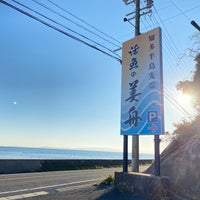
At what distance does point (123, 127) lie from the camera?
9.19 meters

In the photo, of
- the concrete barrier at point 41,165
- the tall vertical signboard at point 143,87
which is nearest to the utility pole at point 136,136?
the tall vertical signboard at point 143,87

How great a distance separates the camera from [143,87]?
28.5 feet

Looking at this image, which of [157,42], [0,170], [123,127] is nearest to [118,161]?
[0,170]

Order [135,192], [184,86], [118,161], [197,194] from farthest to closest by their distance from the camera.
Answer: [118,161], [184,86], [135,192], [197,194]

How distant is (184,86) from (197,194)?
1182cm

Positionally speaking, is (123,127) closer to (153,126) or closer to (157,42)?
(153,126)

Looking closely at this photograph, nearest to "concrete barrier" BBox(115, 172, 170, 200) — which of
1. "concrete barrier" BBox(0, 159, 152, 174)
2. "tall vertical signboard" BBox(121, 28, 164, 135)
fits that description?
"tall vertical signboard" BBox(121, 28, 164, 135)

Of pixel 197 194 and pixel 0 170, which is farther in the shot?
pixel 0 170

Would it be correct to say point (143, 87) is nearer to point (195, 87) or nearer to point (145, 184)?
point (145, 184)

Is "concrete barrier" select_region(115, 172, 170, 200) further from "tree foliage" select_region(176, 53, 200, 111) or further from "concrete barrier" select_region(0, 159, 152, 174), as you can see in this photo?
"tree foliage" select_region(176, 53, 200, 111)

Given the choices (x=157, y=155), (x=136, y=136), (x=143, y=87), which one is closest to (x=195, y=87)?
(x=136, y=136)

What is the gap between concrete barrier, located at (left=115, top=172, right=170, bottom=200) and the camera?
712 cm

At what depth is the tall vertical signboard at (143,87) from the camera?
8.15 m

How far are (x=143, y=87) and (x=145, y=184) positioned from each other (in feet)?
10.2
